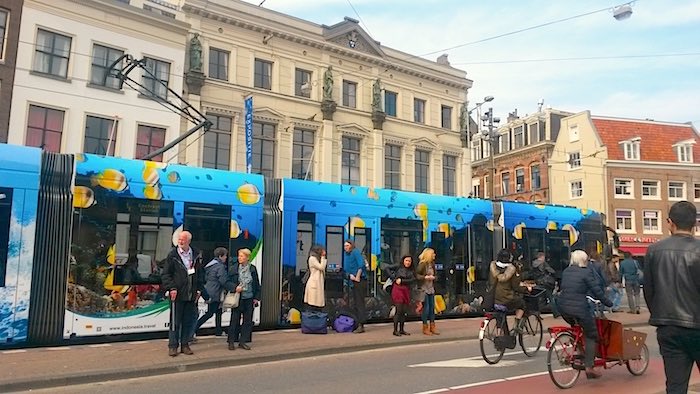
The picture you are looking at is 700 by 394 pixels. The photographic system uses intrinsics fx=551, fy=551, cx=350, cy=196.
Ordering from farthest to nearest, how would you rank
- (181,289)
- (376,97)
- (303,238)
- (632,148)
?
(632,148) < (376,97) < (303,238) < (181,289)

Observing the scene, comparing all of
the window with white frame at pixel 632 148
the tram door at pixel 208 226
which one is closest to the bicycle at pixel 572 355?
the tram door at pixel 208 226

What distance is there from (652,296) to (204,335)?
326 inches

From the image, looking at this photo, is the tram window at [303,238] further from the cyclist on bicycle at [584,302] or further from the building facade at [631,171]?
the building facade at [631,171]

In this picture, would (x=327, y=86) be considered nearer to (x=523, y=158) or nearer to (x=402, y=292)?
(x=402, y=292)

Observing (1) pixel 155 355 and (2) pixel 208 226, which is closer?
(1) pixel 155 355

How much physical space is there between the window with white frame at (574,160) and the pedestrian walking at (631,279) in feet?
97.5

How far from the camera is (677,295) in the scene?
3938 mm

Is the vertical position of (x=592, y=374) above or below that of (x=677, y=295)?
below

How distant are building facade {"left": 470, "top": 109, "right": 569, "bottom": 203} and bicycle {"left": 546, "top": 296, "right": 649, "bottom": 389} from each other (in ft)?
129

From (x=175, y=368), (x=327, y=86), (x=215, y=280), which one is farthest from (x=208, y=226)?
(x=327, y=86)

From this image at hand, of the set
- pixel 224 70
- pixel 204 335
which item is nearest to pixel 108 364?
pixel 204 335

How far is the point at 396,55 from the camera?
31594mm

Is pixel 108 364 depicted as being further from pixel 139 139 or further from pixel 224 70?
pixel 224 70

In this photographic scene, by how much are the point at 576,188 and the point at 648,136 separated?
704cm
